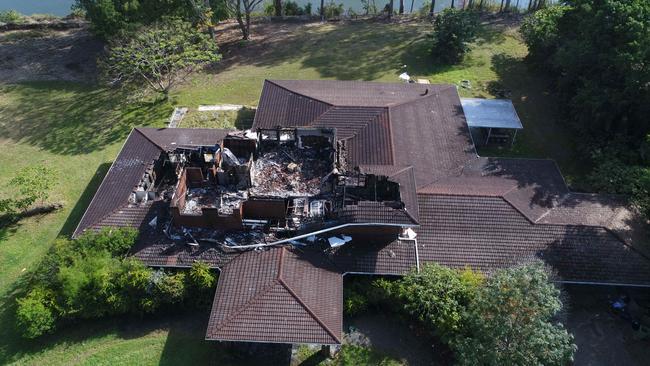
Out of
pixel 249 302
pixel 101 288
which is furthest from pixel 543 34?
pixel 101 288

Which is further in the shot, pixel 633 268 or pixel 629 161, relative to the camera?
pixel 629 161

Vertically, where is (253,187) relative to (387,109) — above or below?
below

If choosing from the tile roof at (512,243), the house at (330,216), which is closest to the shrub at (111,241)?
the house at (330,216)

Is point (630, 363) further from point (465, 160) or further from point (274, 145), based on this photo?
point (274, 145)

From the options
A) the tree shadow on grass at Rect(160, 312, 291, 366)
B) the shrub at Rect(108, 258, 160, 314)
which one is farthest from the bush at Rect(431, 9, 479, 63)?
the shrub at Rect(108, 258, 160, 314)

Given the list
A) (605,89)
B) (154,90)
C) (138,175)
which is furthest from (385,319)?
(154,90)
